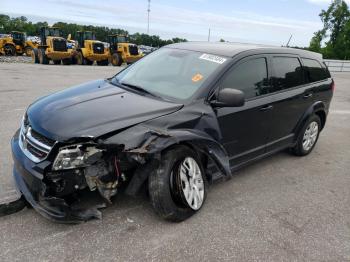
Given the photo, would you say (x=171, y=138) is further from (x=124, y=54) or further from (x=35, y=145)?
(x=124, y=54)

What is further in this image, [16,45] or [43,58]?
[16,45]

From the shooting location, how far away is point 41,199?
2.93m

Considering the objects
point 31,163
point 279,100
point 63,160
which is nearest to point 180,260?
point 63,160

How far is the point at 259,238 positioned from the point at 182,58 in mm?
2251

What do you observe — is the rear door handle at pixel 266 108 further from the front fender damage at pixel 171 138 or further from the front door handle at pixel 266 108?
the front fender damage at pixel 171 138

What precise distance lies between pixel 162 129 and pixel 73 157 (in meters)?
0.82

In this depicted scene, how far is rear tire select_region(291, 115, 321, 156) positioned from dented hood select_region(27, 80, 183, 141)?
8.84 feet

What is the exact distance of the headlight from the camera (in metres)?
2.83

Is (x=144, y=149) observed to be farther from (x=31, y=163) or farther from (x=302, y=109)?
(x=302, y=109)

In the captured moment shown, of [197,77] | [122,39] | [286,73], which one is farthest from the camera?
[122,39]

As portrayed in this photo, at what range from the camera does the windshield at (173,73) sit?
376 cm

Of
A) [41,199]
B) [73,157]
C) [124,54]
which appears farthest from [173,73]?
[124,54]

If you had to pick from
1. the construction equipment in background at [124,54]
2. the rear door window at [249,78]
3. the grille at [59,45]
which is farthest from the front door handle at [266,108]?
the construction equipment in background at [124,54]

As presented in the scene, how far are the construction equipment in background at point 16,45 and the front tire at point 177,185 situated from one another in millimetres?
28184
